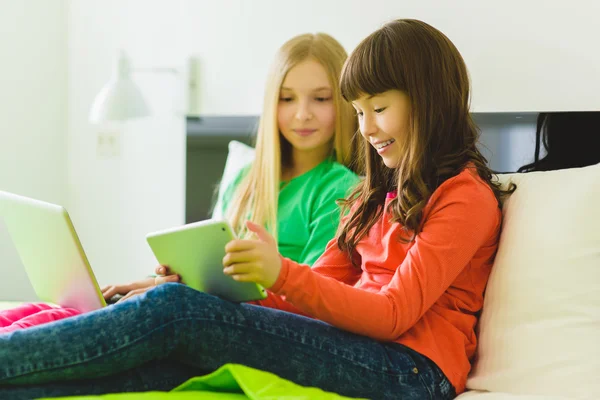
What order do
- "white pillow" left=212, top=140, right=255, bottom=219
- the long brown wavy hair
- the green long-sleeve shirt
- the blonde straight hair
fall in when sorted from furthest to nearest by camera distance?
"white pillow" left=212, top=140, right=255, bottom=219 < the blonde straight hair < the green long-sleeve shirt < the long brown wavy hair

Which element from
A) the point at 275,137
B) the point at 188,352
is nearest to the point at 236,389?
the point at 188,352

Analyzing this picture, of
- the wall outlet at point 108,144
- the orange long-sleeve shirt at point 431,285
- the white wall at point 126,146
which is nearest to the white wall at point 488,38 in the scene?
the white wall at point 126,146

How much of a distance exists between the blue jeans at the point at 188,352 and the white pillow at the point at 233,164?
0.83 metres

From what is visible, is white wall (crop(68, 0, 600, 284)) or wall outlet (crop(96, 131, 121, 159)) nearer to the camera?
white wall (crop(68, 0, 600, 284))

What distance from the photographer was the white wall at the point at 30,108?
2750 mm

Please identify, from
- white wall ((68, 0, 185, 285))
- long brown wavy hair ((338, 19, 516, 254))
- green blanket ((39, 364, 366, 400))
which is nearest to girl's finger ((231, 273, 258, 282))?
green blanket ((39, 364, 366, 400))

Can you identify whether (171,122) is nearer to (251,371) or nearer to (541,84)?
(541,84)

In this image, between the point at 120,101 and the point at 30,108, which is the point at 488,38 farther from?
the point at 30,108

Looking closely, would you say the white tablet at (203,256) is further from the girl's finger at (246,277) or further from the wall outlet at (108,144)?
the wall outlet at (108,144)

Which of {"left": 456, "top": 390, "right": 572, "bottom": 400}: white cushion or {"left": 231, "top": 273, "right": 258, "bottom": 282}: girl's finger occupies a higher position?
{"left": 231, "top": 273, "right": 258, "bottom": 282}: girl's finger

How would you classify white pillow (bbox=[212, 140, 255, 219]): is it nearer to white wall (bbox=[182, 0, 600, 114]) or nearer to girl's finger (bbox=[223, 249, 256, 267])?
white wall (bbox=[182, 0, 600, 114])

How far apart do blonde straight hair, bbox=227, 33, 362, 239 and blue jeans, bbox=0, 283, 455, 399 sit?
64 centimetres

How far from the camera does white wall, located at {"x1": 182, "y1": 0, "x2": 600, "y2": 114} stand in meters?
1.63

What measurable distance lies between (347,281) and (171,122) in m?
1.27
